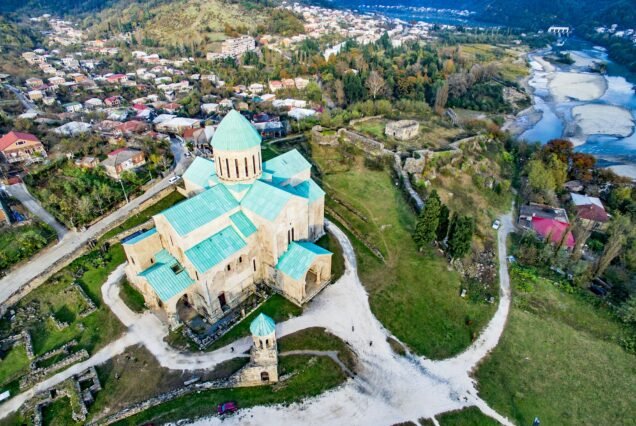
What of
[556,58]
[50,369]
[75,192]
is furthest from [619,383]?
[556,58]

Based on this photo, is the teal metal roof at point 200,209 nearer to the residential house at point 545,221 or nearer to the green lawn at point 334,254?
the green lawn at point 334,254

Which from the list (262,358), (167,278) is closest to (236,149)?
(167,278)

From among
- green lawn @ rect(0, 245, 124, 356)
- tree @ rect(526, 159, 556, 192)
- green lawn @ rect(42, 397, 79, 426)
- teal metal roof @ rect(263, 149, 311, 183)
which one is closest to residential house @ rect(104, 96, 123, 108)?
green lawn @ rect(0, 245, 124, 356)

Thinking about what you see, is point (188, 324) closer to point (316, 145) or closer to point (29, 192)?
point (29, 192)

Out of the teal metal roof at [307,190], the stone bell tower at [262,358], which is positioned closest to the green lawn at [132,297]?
the stone bell tower at [262,358]

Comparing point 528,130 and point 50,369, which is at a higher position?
point 50,369

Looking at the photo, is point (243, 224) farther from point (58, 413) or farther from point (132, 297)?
point (58, 413)
